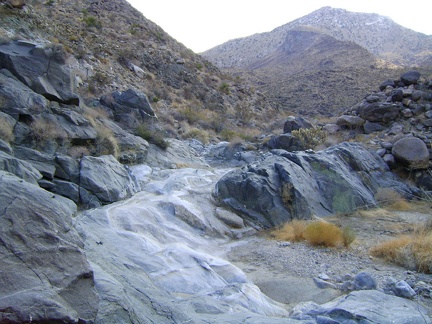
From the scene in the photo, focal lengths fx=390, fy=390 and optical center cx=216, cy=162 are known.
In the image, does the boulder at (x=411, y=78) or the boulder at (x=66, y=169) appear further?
the boulder at (x=411, y=78)

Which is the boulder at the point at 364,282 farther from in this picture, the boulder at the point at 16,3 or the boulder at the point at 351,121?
the boulder at the point at 16,3

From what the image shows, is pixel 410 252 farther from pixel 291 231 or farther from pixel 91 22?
pixel 91 22

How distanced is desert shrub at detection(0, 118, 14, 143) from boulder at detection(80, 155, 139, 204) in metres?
1.58

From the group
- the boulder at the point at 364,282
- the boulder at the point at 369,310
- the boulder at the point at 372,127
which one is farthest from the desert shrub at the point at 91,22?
the boulder at the point at 369,310

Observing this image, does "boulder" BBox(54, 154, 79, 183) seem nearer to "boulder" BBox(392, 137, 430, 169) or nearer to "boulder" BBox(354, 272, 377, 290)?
"boulder" BBox(354, 272, 377, 290)

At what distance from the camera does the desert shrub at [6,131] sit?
8.30 metres

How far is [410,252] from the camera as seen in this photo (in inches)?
259

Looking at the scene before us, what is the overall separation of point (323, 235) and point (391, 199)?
5566 millimetres

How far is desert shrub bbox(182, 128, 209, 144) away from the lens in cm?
1900

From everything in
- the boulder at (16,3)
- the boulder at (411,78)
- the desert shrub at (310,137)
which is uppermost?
the boulder at (411,78)

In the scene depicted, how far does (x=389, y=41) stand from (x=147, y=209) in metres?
74.7

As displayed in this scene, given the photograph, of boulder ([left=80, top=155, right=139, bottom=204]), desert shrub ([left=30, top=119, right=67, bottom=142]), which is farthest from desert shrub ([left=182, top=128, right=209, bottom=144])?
desert shrub ([left=30, top=119, right=67, bottom=142])

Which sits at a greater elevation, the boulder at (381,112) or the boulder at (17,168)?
the boulder at (381,112)

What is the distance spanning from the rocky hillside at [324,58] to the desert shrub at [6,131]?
28.1 m
